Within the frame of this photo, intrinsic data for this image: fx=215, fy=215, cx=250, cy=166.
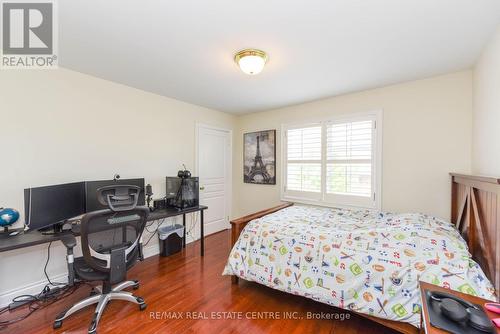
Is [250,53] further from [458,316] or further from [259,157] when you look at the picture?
[259,157]

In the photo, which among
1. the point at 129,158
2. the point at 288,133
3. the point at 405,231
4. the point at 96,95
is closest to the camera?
the point at 405,231

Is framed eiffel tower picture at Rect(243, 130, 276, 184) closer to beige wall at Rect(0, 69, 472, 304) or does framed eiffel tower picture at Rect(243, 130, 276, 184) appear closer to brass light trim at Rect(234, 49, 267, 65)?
beige wall at Rect(0, 69, 472, 304)

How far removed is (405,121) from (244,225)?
2.41m

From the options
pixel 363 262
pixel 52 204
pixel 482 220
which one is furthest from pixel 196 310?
pixel 482 220

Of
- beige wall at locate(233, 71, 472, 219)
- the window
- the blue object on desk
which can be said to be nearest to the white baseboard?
the blue object on desk

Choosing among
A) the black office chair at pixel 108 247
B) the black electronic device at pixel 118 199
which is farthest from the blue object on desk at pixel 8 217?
the black electronic device at pixel 118 199

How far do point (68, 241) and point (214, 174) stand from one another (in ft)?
8.51

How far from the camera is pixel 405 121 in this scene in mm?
2734

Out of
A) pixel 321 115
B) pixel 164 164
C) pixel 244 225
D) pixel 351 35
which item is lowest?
pixel 244 225

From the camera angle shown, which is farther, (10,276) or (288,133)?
(288,133)

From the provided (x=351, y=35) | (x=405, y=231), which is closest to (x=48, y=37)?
(x=351, y=35)

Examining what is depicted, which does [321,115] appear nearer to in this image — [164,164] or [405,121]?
[405,121]

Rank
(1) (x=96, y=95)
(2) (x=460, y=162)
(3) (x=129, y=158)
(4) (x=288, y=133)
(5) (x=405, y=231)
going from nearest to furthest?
(5) (x=405, y=231)
(2) (x=460, y=162)
(1) (x=96, y=95)
(3) (x=129, y=158)
(4) (x=288, y=133)

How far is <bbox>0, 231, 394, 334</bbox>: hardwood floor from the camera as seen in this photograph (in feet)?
5.73
